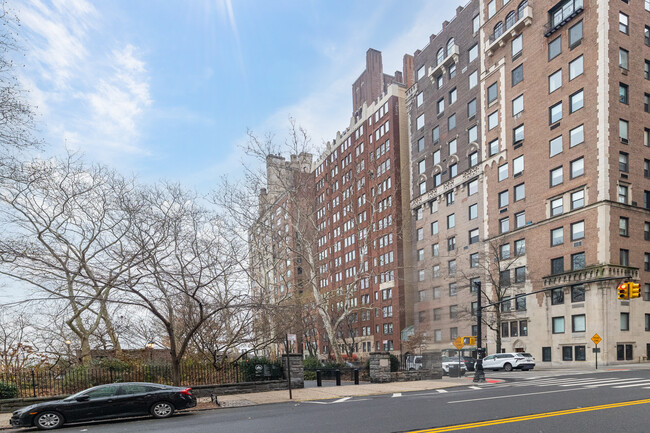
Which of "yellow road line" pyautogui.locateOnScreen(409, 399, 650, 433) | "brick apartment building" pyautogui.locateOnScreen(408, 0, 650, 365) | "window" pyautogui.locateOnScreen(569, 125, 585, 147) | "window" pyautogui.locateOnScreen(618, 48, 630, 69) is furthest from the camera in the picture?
"window" pyautogui.locateOnScreen(569, 125, 585, 147)

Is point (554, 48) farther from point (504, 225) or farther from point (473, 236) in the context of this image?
point (473, 236)

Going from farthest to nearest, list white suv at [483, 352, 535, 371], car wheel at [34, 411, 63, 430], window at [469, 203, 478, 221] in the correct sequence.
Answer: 1. window at [469, 203, 478, 221]
2. white suv at [483, 352, 535, 371]
3. car wheel at [34, 411, 63, 430]

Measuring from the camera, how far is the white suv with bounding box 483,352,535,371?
3738 centimetres

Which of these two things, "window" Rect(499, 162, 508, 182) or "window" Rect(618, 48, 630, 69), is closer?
"window" Rect(618, 48, 630, 69)

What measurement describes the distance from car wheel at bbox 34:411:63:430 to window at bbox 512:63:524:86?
164 ft

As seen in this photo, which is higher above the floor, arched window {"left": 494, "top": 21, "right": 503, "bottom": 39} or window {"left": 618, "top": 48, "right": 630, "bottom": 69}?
arched window {"left": 494, "top": 21, "right": 503, "bottom": 39}

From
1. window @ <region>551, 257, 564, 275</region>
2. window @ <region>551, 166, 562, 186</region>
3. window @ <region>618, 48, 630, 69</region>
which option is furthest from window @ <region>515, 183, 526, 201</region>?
window @ <region>618, 48, 630, 69</region>

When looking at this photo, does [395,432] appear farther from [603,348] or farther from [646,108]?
[646,108]

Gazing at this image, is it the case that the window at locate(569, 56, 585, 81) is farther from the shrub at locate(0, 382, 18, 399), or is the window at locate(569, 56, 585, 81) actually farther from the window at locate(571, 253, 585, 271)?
the shrub at locate(0, 382, 18, 399)

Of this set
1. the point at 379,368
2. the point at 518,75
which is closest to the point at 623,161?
the point at 518,75

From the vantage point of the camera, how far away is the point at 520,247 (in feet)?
161

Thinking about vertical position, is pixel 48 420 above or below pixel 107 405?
below

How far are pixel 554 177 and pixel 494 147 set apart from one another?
963cm

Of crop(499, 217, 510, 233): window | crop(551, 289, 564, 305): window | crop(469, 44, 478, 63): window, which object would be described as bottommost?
crop(551, 289, 564, 305): window
